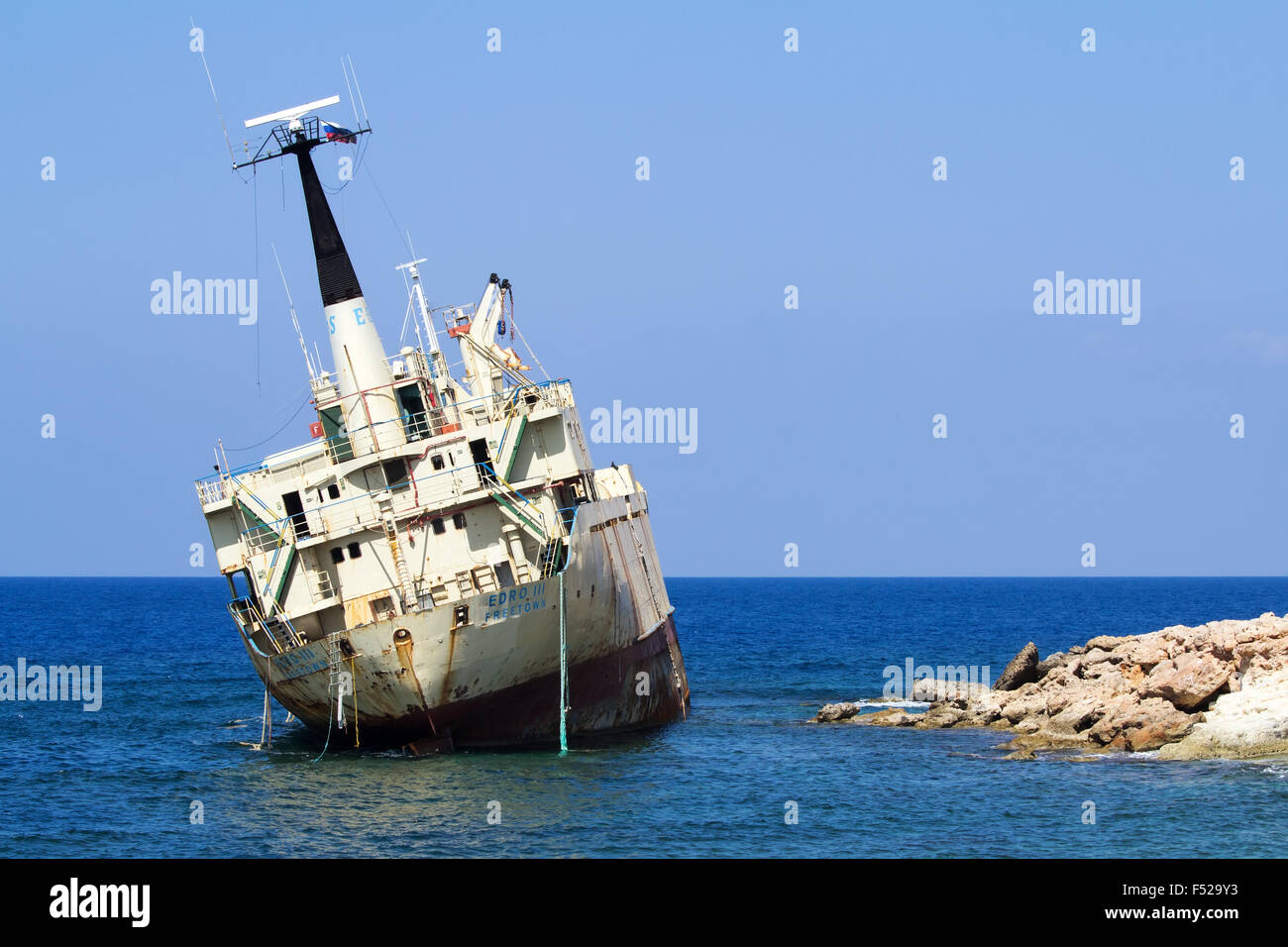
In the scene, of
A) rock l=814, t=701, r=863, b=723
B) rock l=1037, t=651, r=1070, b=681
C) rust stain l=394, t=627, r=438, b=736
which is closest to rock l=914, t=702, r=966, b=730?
rock l=814, t=701, r=863, b=723

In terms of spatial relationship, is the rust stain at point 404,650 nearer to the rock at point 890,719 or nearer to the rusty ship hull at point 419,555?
the rusty ship hull at point 419,555

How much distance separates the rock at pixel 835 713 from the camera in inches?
1564

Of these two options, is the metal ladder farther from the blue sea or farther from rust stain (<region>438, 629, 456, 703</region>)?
the blue sea

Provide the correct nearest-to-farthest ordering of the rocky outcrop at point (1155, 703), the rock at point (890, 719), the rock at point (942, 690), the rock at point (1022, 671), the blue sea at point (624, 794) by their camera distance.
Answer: the blue sea at point (624, 794) < the rocky outcrop at point (1155, 703) < the rock at point (890, 719) < the rock at point (1022, 671) < the rock at point (942, 690)

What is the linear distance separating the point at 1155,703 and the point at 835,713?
975 centimetres

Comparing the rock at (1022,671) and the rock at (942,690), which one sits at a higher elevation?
the rock at (1022,671)

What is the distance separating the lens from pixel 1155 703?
33094 millimetres

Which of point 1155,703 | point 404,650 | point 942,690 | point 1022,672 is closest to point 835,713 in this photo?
point 942,690

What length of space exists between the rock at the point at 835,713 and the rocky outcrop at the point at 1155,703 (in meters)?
0.03

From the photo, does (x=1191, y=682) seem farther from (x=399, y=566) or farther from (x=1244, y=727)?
(x=399, y=566)

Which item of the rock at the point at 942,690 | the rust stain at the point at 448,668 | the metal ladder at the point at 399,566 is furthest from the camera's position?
the rock at the point at 942,690

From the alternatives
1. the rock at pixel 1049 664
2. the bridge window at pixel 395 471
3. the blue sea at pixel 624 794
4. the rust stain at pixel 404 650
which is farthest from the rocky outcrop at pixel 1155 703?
the bridge window at pixel 395 471
